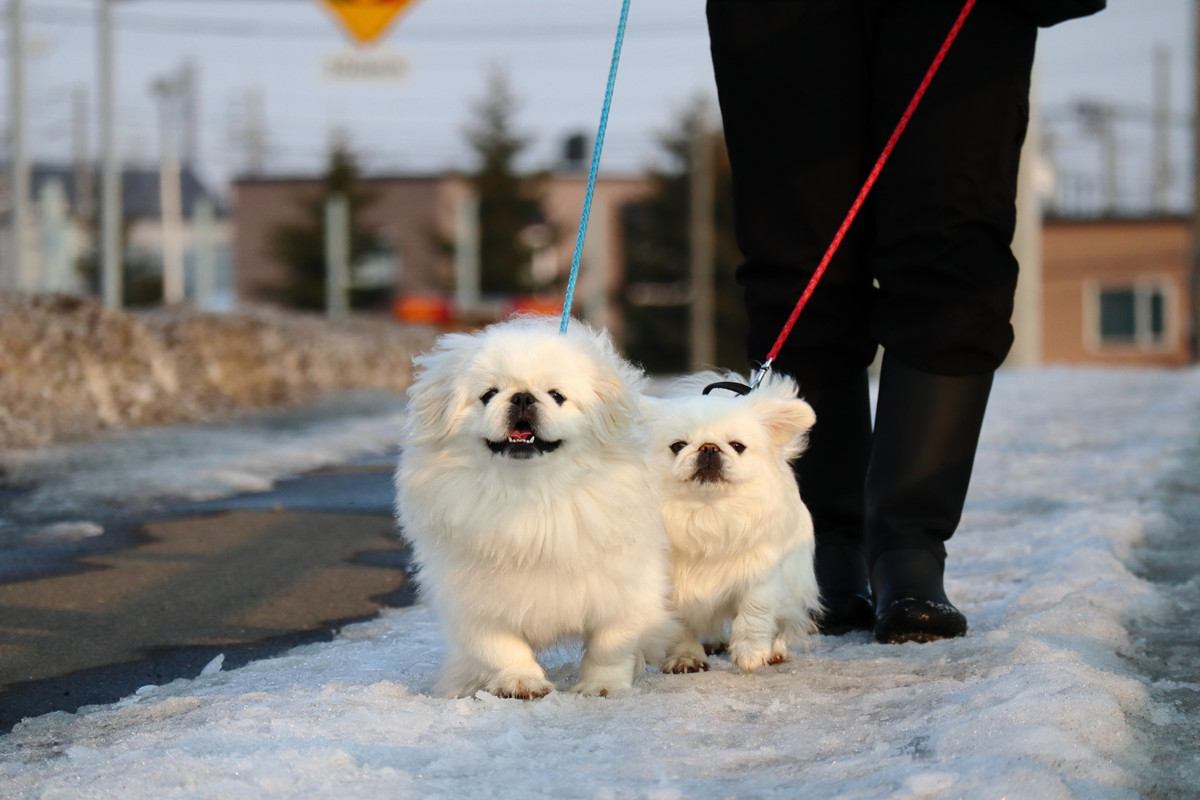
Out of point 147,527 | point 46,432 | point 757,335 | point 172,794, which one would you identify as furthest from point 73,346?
point 172,794

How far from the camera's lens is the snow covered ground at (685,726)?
94.1 inches

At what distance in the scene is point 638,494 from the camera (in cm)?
337

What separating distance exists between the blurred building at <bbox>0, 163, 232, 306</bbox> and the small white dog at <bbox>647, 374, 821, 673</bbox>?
194 feet

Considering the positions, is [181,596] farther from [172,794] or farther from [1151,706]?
[1151,706]

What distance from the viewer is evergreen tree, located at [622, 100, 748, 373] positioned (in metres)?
57.0

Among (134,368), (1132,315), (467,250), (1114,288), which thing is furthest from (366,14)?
(467,250)

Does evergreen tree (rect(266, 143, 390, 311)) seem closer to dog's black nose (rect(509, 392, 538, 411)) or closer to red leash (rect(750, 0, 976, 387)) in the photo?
red leash (rect(750, 0, 976, 387))

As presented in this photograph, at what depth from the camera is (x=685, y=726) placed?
9.23 ft

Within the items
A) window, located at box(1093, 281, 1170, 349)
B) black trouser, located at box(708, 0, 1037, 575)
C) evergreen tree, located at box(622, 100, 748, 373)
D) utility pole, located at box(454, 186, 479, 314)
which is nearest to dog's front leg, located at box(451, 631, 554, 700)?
black trouser, located at box(708, 0, 1037, 575)

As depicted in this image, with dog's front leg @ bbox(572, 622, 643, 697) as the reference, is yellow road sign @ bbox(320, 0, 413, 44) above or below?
above

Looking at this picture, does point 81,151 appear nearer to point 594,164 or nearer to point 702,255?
point 702,255

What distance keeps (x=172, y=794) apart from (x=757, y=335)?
2.16 metres

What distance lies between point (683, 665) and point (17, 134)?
1738 cm

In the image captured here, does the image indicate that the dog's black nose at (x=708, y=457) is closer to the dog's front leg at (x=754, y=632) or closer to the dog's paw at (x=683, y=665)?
the dog's front leg at (x=754, y=632)
